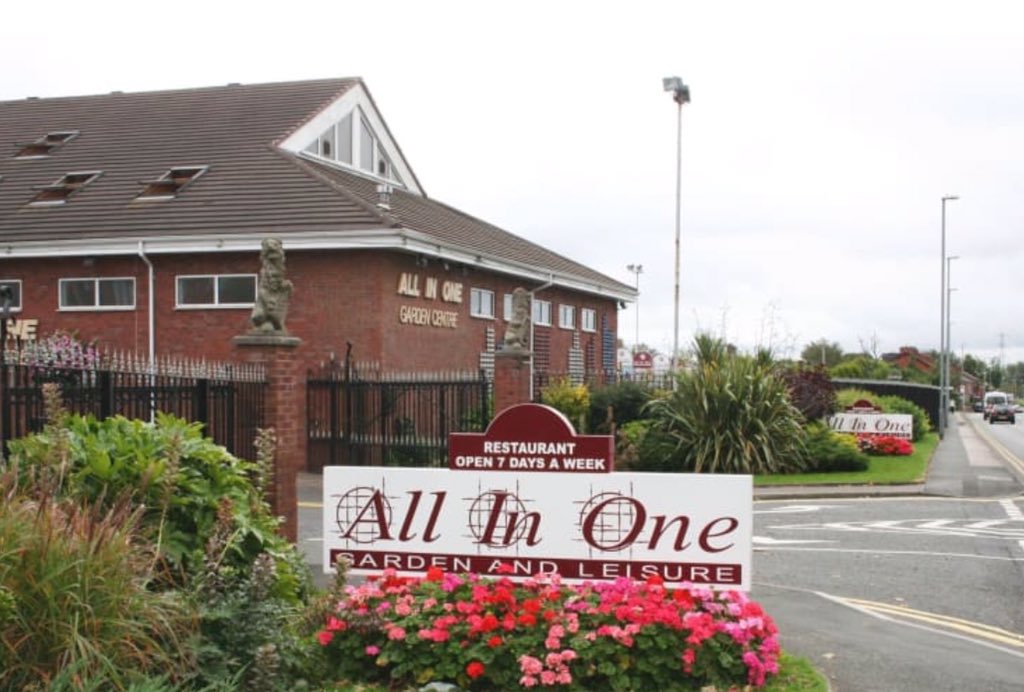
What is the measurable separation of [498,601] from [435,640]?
43cm

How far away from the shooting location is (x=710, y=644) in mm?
6383

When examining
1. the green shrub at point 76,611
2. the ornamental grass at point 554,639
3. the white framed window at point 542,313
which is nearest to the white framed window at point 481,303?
the white framed window at point 542,313

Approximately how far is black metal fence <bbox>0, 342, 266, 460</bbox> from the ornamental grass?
11.0ft

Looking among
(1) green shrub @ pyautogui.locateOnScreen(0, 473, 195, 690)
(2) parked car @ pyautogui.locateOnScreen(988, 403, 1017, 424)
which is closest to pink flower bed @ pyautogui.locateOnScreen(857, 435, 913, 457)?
(1) green shrub @ pyautogui.locateOnScreen(0, 473, 195, 690)

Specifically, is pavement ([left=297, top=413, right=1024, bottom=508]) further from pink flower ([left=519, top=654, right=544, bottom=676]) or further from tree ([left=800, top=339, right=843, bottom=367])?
tree ([left=800, top=339, right=843, bottom=367])

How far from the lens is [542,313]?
32.7m

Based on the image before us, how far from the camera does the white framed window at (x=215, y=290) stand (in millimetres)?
24469

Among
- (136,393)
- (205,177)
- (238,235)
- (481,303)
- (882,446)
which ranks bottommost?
(882,446)

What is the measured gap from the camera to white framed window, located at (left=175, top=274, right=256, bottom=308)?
2447 centimetres

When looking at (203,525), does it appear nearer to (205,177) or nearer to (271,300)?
(271,300)

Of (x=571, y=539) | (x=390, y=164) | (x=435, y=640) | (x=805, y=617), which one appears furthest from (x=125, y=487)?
(x=390, y=164)

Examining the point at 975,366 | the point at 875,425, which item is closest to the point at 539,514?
the point at 875,425

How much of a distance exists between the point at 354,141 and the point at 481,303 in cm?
538

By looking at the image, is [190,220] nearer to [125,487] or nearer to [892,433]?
[892,433]
